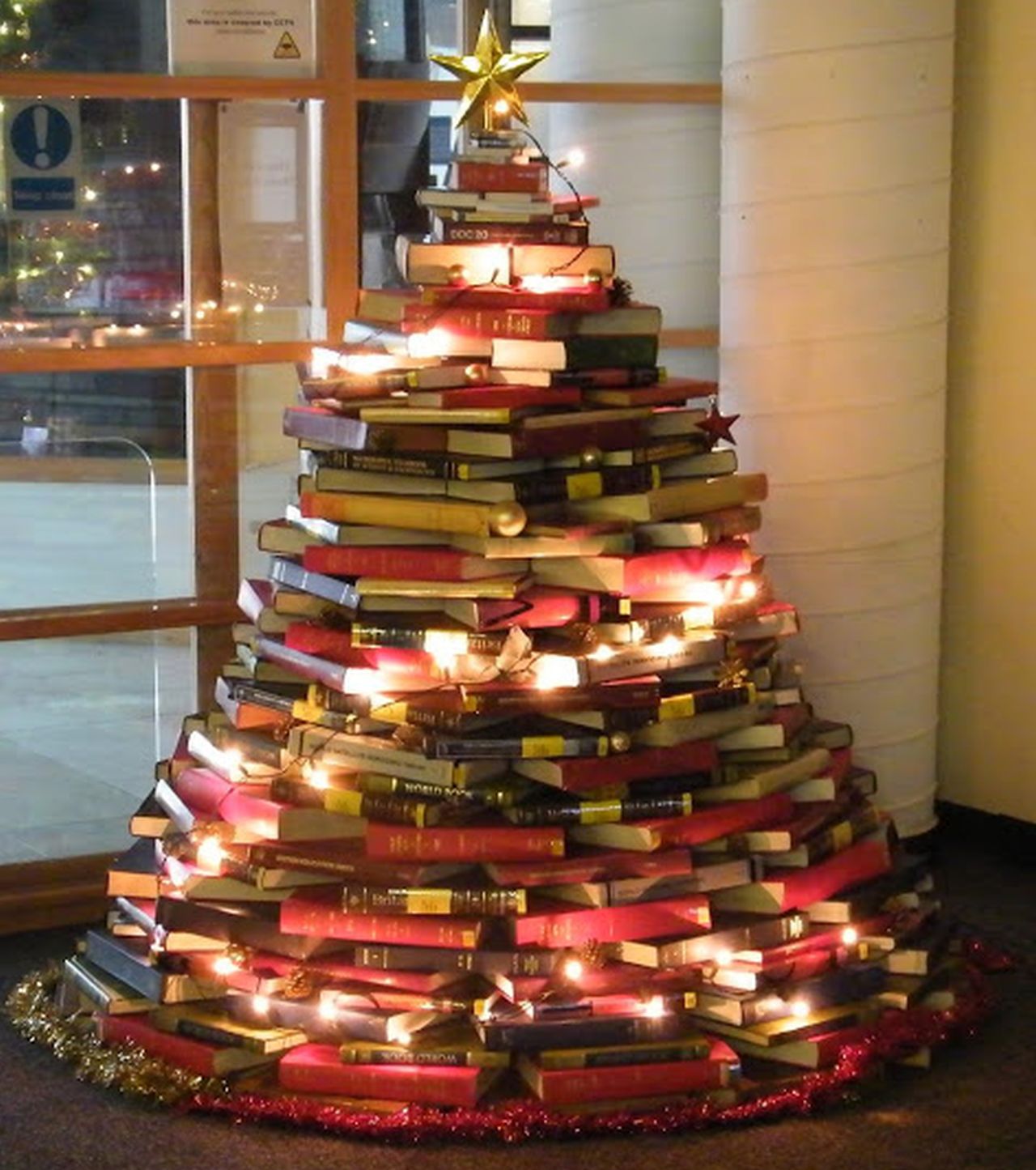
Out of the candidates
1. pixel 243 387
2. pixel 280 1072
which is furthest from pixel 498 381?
pixel 280 1072

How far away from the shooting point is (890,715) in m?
4.91

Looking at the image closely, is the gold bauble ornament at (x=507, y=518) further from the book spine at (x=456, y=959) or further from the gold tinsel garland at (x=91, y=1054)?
the gold tinsel garland at (x=91, y=1054)

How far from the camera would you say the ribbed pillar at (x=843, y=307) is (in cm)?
466

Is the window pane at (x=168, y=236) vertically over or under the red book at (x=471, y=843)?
over

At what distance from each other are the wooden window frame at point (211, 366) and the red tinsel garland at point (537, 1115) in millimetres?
1091

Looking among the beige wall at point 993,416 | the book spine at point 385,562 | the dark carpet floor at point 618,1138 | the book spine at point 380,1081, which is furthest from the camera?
the beige wall at point 993,416

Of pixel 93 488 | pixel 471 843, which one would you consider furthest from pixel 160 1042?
pixel 93 488

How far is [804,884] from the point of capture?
158 inches

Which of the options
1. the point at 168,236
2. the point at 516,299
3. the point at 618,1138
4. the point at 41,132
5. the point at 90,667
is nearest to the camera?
the point at 618,1138

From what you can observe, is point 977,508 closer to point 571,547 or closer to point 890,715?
point 890,715

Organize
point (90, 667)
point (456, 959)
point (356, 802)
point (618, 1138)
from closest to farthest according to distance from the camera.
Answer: point (618, 1138), point (456, 959), point (356, 802), point (90, 667)

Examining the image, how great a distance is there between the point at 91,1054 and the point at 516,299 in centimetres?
144

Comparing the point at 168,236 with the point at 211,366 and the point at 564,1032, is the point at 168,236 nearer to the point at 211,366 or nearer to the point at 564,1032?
the point at 211,366

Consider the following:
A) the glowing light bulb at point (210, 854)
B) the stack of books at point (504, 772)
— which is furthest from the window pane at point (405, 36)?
the glowing light bulb at point (210, 854)
